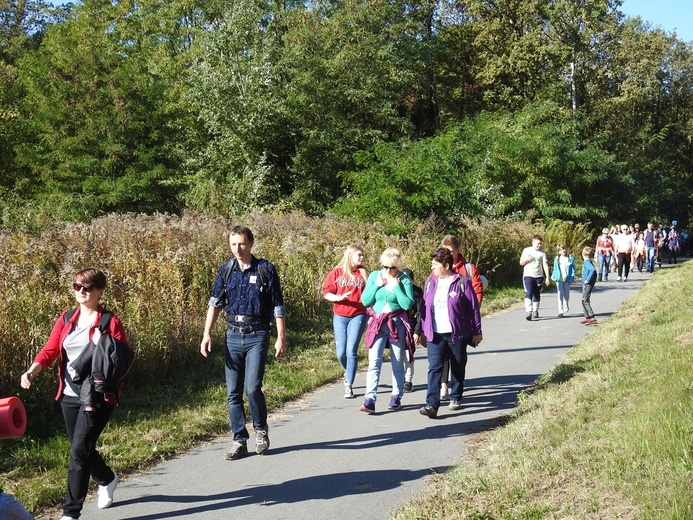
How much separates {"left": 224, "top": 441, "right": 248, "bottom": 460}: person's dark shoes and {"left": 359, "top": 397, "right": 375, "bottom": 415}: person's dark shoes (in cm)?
188

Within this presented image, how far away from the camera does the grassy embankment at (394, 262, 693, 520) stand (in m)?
4.96

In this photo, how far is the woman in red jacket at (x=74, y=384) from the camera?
5371 millimetres

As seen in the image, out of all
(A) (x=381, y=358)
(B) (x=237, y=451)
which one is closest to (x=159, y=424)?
(B) (x=237, y=451)

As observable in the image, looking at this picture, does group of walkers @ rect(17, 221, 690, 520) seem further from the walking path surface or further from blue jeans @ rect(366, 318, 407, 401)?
the walking path surface

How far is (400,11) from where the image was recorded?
42.0 metres

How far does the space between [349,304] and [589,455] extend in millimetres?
3905

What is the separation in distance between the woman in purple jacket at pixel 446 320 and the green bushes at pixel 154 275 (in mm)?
3458

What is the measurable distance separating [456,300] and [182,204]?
25.6m

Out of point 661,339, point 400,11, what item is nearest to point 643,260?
point 400,11

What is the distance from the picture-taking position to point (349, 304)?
921cm

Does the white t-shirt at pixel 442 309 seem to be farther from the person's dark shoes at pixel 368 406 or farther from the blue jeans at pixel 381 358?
the person's dark shoes at pixel 368 406

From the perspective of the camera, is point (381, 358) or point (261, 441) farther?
point (381, 358)

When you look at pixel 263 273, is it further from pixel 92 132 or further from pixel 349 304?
pixel 92 132

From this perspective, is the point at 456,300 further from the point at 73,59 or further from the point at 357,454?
the point at 73,59
